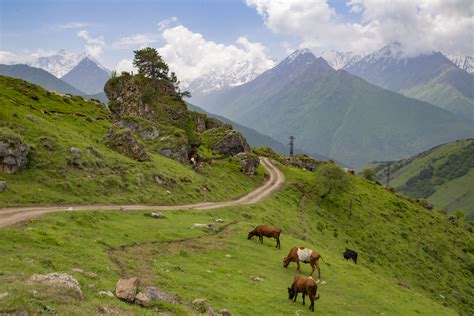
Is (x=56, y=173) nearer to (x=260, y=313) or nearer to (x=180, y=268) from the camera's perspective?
(x=180, y=268)

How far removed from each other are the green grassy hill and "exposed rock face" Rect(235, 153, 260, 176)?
164cm

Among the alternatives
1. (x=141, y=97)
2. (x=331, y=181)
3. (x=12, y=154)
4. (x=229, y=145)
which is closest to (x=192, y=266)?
(x=12, y=154)

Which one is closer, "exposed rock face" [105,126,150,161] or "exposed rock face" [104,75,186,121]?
"exposed rock face" [105,126,150,161]

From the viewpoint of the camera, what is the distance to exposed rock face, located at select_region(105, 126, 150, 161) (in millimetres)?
66750

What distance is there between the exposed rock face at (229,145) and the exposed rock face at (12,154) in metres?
65.6

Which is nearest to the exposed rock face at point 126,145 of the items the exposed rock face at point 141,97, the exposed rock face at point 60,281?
the exposed rock face at point 141,97

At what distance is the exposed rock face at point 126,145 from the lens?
66.8 m

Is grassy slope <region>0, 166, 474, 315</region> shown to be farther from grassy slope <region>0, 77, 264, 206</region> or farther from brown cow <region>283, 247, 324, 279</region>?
grassy slope <region>0, 77, 264, 206</region>

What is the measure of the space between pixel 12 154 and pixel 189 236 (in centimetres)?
2413

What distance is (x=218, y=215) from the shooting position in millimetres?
55594

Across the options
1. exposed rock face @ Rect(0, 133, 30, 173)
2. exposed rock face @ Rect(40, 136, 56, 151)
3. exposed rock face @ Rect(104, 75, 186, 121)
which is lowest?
exposed rock face @ Rect(0, 133, 30, 173)

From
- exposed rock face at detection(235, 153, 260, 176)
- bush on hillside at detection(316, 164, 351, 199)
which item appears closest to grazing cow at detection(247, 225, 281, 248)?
exposed rock face at detection(235, 153, 260, 176)

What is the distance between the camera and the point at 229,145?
111812mm

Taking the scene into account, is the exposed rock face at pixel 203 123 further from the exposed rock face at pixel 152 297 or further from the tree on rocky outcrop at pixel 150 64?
the exposed rock face at pixel 152 297
